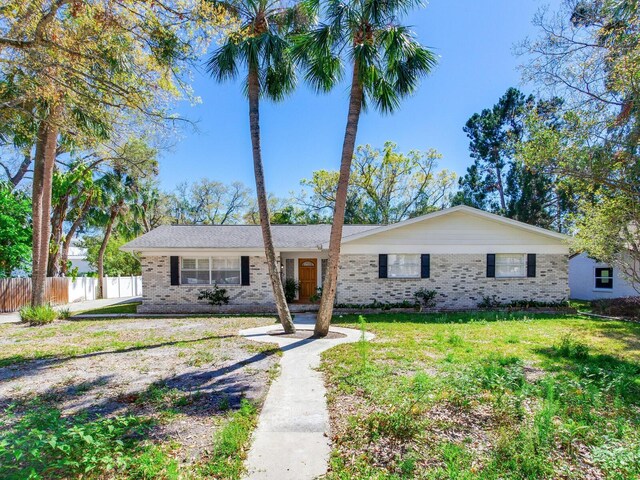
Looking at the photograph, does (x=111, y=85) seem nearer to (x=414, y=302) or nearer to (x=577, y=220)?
(x=414, y=302)

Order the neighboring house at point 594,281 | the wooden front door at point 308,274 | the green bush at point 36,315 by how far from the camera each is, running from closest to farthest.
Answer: the green bush at point 36,315
the wooden front door at point 308,274
the neighboring house at point 594,281

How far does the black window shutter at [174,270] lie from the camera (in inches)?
615

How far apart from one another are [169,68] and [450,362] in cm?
740

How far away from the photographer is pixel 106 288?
25.1 m

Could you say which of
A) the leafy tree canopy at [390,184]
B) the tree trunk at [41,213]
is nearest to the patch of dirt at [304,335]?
the tree trunk at [41,213]

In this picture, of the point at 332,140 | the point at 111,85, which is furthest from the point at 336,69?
the point at 332,140

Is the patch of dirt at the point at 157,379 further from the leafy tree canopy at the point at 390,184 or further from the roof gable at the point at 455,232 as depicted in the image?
the leafy tree canopy at the point at 390,184

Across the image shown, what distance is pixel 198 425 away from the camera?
4.46 metres

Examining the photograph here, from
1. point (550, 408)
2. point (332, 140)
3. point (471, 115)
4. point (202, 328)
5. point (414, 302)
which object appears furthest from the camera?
point (471, 115)

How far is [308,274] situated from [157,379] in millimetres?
11054

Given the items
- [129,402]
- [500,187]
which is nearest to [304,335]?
[129,402]

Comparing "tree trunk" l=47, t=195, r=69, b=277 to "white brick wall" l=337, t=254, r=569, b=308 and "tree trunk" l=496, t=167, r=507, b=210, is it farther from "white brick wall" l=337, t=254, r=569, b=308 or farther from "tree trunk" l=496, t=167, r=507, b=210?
"tree trunk" l=496, t=167, r=507, b=210

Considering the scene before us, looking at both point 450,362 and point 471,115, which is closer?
point 450,362

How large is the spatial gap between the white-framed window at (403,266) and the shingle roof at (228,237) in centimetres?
217
